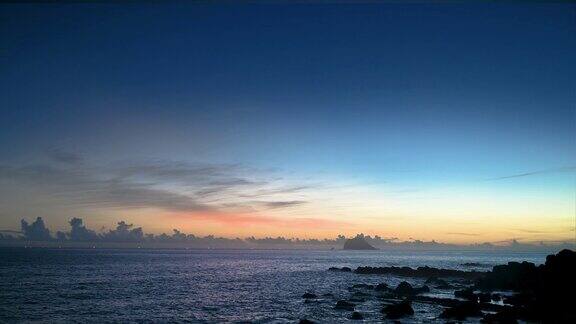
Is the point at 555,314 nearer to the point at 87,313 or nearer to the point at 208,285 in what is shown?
the point at 87,313

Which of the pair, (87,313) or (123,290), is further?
(123,290)

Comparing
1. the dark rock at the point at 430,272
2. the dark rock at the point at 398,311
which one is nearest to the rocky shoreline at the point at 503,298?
the dark rock at the point at 398,311

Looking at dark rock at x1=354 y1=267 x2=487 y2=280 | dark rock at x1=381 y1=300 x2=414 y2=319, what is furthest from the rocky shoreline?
dark rock at x1=354 y1=267 x2=487 y2=280

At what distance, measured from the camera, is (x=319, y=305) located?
49500mm

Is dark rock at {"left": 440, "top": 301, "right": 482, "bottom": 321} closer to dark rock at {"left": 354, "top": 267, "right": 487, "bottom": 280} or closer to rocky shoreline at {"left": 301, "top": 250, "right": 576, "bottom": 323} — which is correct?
rocky shoreline at {"left": 301, "top": 250, "right": 576, "bottom": 323}

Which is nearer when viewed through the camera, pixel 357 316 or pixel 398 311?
pixel 357 316

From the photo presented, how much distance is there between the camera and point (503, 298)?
53406mm

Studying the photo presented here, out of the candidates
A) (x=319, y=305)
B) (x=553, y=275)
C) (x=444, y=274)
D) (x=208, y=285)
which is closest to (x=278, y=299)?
(x=319, y=305)

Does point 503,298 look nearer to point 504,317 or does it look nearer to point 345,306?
point 504,317

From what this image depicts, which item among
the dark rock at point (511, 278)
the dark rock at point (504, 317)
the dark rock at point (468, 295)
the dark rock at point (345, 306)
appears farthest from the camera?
the dark rock at point (511, 278)

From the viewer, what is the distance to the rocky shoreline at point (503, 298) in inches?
1515

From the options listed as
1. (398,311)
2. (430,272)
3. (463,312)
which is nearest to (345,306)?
(398,311)

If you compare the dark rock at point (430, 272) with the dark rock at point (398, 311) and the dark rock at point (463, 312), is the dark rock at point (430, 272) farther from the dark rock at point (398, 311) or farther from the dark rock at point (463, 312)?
the dark rock at point (398, 311)

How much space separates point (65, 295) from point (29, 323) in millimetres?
20446
